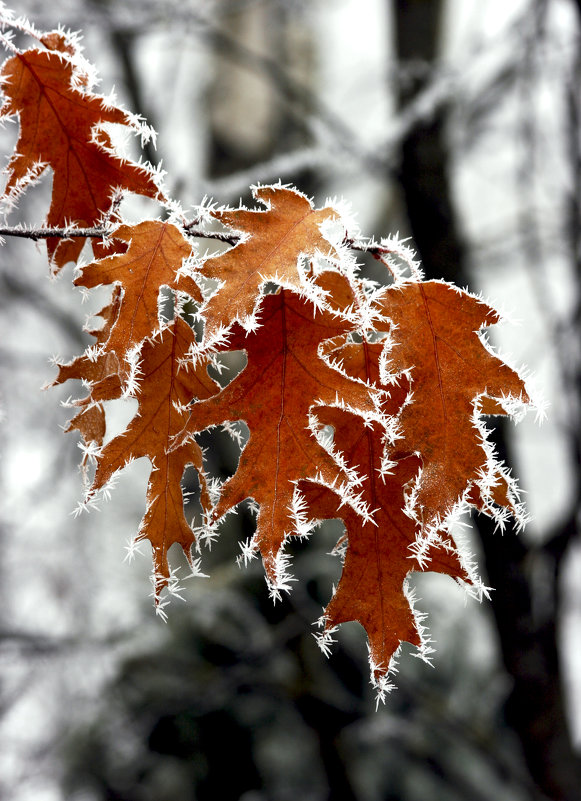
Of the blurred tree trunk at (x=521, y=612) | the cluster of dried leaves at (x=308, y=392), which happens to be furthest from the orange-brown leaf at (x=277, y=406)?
the blurred tree trunk at (x=521, y=612)

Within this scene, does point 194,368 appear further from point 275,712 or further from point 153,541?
point 275,712

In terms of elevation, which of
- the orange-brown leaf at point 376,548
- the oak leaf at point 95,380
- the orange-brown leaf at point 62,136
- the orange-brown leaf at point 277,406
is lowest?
the orange-brown leaf at point 376,548

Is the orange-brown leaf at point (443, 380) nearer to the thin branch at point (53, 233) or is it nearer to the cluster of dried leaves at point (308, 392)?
the cluster of dried leaves at point (308, 392)

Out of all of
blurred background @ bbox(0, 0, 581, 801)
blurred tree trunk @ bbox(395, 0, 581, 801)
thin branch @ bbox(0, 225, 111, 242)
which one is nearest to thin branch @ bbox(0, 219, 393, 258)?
thin branch @ bbox(0, 225, 111, 242)

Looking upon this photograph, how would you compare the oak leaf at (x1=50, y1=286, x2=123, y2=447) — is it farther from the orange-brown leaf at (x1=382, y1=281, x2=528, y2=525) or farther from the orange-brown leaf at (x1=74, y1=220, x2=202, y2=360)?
the orange-brown leaf at (x1=382, y1=281, x2=528, y2=525)

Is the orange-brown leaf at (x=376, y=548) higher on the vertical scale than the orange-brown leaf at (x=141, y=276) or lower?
lower

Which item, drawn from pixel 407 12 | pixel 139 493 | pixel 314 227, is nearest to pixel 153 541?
pixel 314 227
